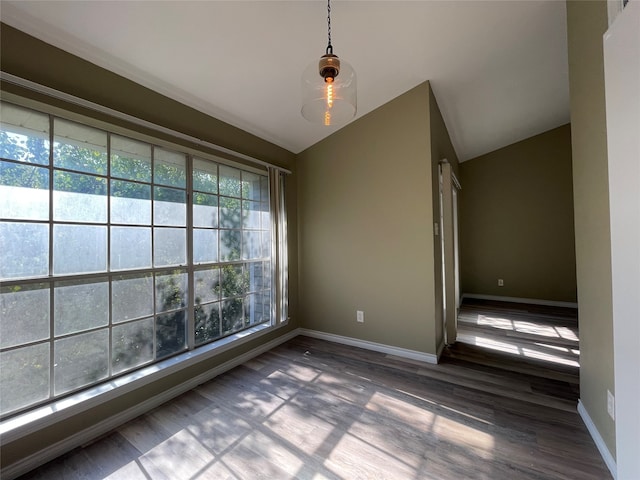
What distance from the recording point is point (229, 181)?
2811mm

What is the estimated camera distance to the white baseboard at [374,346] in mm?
2779

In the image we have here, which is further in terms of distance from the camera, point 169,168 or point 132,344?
point 169,168

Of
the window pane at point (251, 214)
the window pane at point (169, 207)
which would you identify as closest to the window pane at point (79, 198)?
the window pane at point (169, 207)

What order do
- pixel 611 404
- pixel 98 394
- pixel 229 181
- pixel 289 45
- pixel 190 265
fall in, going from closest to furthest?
1. pixel 611 404
2. pixel 98 394
3. pixel 289 45
4. pixel 190 265
5. pixel 229 181

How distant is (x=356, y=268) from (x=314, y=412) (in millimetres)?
1626

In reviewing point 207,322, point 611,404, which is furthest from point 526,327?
point 207,322

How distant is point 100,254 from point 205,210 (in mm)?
910

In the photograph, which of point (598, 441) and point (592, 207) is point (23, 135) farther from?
point (598, 441)

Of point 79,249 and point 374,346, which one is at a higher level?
point 79,249

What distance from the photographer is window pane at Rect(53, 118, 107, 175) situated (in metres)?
1.72

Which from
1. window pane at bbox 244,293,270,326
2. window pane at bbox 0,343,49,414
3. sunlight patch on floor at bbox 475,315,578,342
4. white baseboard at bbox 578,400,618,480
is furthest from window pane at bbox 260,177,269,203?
sunlight patch on floor at bbox 475,315,578,342

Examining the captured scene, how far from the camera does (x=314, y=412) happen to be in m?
→ 1.99

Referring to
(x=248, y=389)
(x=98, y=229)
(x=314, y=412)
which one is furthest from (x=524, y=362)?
(x=98, y=229)

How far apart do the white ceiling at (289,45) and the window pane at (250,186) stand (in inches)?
19.7
